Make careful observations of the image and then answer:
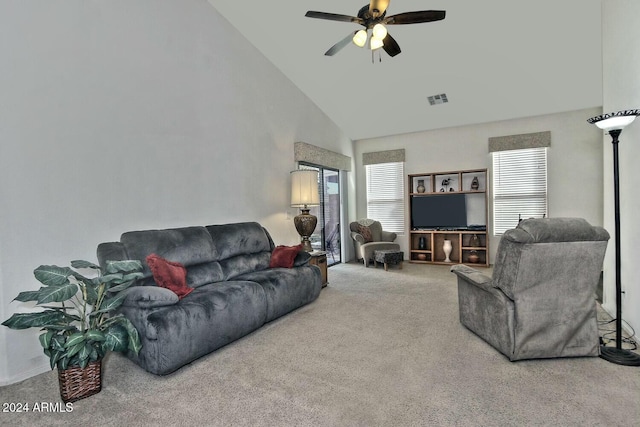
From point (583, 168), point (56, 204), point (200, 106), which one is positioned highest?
point (200, 106)

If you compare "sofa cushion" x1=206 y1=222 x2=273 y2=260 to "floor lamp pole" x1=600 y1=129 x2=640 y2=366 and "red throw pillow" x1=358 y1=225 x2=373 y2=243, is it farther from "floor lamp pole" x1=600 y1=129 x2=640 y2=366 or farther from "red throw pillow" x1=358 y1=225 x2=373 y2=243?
"floor lamp pole" x1=600 y1=129 x2=640 y2=366

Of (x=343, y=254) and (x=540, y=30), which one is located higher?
(x=540, y=30)

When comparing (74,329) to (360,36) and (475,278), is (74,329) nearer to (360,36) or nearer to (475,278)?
(475,278)

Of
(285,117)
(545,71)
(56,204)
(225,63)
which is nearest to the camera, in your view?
(56,204)

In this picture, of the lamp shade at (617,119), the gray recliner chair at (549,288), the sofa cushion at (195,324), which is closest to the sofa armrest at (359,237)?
the sofa cushion at (195,324)

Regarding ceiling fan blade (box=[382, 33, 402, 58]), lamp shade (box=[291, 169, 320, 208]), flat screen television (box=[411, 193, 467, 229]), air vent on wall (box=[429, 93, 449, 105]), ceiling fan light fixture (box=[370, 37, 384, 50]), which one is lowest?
flat screen television (box=[411, 193, 467, 229])

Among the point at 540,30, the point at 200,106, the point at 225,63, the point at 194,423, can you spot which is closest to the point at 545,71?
the point at 540,30

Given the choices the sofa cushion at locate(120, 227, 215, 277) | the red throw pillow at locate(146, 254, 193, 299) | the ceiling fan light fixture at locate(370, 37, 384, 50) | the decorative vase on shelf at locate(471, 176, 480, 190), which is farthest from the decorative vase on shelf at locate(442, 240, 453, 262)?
the red throw pillow at locate(146, 254, 193, 299)

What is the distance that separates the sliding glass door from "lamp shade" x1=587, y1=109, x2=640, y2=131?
4.24 m

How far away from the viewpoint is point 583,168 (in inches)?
216

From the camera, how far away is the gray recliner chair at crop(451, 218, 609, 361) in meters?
2.26

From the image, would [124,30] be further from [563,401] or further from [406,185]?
[406,185]

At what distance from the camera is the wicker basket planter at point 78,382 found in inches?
79.4

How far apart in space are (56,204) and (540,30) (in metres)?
5.56
